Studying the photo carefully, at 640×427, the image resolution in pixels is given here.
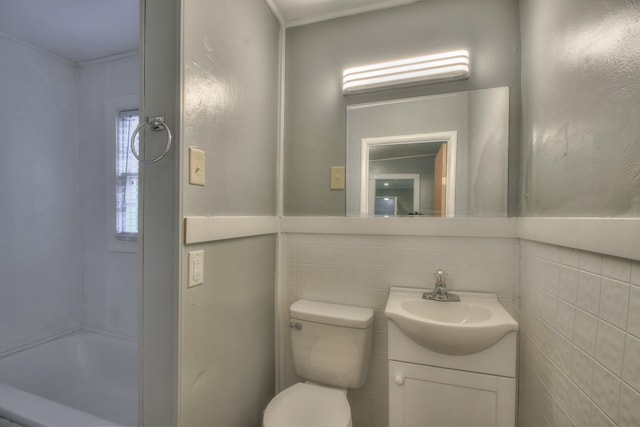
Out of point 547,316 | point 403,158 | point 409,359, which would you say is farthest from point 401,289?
point 403,158

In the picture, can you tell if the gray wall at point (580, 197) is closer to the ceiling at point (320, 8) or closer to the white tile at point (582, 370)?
the white tile at point (582, 370)

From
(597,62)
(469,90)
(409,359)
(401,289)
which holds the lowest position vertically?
(409,359)

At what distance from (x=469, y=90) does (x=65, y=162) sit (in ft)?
9.26

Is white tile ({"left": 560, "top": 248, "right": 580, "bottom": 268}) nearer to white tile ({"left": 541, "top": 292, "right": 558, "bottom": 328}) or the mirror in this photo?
white tile ({"left": 541, "top": 292, "right": 558, "bottom": 328})

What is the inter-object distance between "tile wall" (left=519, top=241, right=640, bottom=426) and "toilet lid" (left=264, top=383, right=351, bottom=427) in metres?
0.75

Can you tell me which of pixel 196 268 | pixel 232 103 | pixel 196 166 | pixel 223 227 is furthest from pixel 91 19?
pixel 196 268

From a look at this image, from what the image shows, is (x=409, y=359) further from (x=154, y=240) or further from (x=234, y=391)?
(x=154, y=240)

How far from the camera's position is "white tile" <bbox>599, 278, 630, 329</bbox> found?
2.01 ft

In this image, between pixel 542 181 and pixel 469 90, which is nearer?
pixel 542 181

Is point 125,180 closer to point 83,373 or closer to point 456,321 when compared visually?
point 83,373

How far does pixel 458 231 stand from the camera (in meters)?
1.29

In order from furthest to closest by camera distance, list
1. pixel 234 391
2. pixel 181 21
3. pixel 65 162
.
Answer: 1. pixel 65 162
2. pixel 234 391
3. pixel 181 21

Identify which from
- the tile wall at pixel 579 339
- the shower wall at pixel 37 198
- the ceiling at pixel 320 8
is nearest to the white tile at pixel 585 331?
the tile wall at pixel 579 339

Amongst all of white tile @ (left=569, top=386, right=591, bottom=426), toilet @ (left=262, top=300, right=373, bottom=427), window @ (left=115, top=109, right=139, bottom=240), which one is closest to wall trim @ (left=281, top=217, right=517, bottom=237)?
toilet @ (left=262, top=300, right=373, bottom=427)
